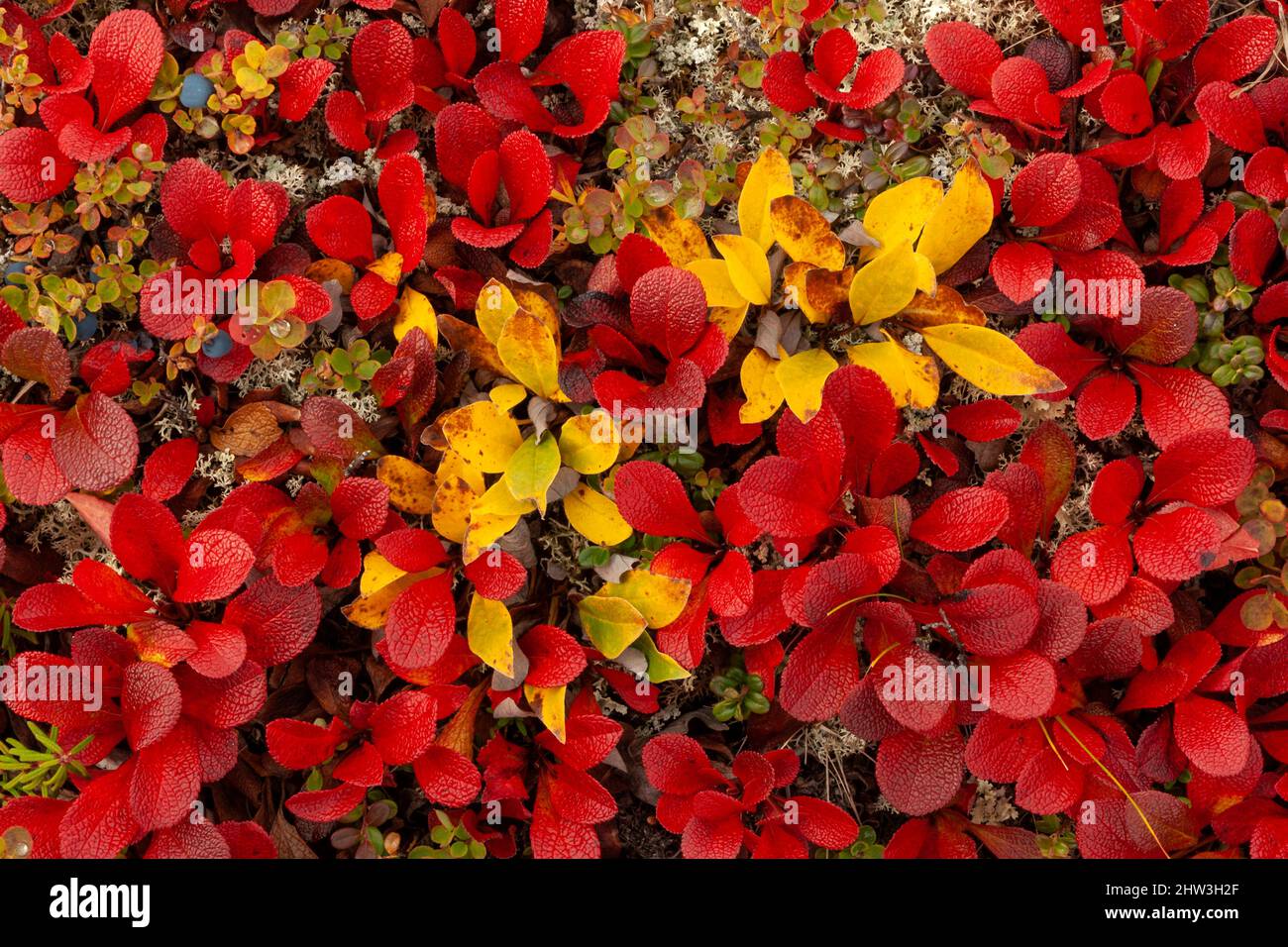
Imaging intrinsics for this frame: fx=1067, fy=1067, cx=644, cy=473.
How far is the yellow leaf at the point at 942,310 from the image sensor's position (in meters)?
1.46

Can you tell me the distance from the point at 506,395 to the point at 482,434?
0.21 ft

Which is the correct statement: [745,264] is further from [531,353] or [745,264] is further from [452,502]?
[452,502]

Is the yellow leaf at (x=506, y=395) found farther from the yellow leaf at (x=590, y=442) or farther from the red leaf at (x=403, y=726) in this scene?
the red leaf at (x=403, y=726)

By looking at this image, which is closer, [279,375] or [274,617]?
[274,617]

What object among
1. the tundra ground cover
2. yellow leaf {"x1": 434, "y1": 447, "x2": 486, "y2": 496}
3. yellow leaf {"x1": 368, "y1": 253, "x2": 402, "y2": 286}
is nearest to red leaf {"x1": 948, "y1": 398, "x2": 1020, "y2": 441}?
the tundra ground cover

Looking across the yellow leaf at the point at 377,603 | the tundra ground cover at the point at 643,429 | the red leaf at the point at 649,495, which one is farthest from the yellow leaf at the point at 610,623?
the yellow leaf at the point at 377,603

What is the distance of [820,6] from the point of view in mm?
1495

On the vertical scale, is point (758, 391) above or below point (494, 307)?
below

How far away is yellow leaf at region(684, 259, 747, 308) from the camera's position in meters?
1.45

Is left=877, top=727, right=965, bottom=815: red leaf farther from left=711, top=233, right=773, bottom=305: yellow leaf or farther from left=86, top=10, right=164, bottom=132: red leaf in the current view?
left=86, top=10, right=164, bottom=132: red leaf

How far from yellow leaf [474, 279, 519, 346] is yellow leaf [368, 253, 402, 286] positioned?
13 cm

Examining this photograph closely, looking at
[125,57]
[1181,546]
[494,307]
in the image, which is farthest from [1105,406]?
[125,57]

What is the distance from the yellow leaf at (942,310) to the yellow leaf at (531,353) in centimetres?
50

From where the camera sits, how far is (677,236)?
1.48 meters
